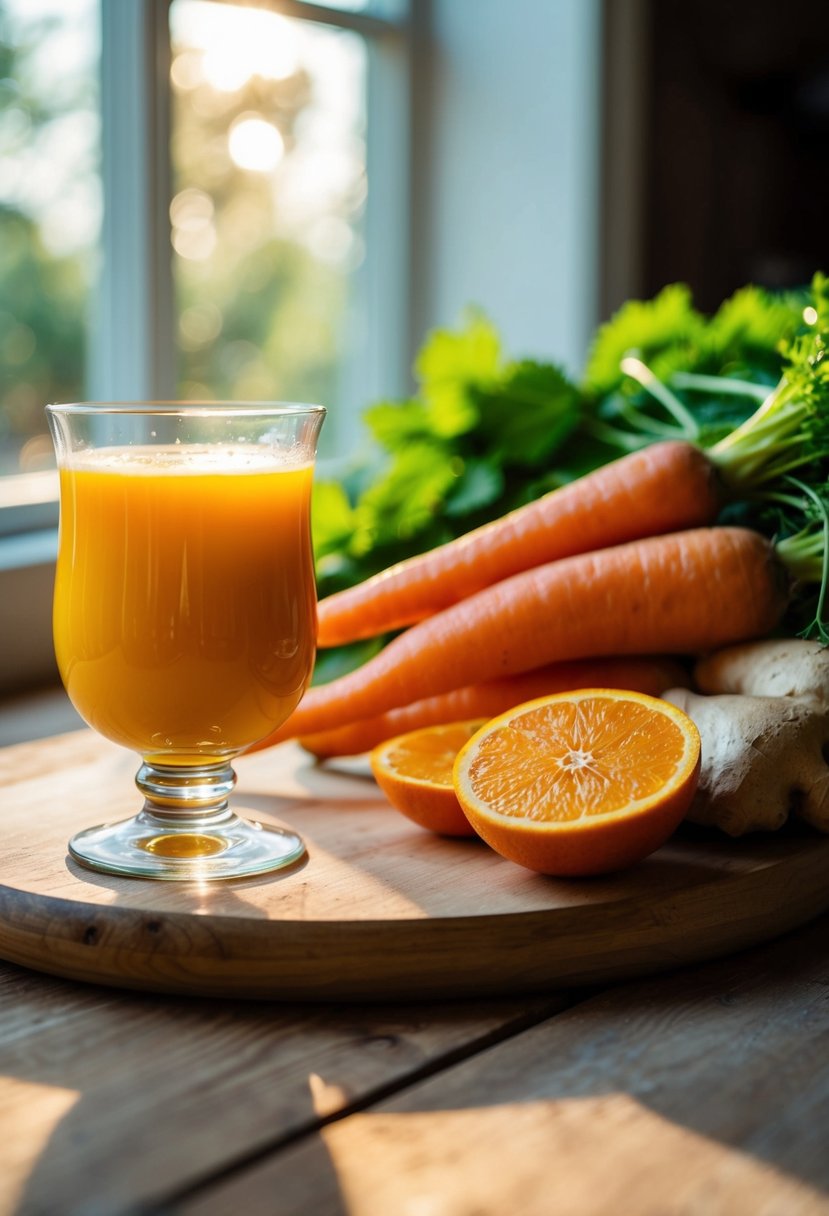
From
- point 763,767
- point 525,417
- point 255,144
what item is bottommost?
point 763,767

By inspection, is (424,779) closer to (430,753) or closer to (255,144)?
(430,753)

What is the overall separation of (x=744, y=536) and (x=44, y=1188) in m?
0.81

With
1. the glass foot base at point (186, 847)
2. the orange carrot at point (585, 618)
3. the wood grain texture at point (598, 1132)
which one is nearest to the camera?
the wood grain texture at point (598, 1132)

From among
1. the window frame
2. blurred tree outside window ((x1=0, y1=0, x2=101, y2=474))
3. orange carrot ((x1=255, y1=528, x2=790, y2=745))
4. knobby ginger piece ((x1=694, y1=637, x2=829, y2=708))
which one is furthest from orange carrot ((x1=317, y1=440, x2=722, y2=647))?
blurred tree outside window ((x1=0, y1=0, x2=101, y2=474))

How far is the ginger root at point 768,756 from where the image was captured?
1.03 meters

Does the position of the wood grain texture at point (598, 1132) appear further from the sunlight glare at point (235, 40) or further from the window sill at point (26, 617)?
the sunlight glare at point (235, 40)

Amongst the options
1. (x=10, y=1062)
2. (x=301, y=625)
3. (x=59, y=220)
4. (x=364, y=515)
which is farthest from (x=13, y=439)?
(x=10, y=1062)

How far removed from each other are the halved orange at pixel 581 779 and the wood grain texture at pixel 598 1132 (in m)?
0.11

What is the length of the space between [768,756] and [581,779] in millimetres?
165

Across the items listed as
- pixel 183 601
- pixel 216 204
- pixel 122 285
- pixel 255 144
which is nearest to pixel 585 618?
pixel 183 601

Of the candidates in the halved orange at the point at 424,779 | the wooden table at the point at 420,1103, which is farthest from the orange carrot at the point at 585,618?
the wooden table at the point at 420,1103

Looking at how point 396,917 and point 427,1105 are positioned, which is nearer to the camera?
point 427,1105

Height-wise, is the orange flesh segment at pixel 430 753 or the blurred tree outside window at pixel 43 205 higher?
the blurred tree outside window at pixel 43 205

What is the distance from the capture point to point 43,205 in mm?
1798
